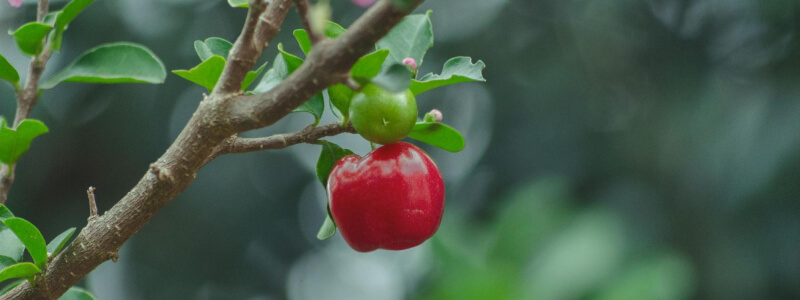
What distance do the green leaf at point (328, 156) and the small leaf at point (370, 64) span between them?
13 centimetres

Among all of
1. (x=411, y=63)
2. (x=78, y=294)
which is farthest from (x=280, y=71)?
(x=78, y=294)

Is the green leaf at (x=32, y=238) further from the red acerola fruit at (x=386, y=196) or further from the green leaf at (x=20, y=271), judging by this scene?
the red acerola fruit at (x=386, y=196)

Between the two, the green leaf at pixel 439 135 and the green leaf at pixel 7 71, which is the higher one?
the green leaf at pixel 7 71

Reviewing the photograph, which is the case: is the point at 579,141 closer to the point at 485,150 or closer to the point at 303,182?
the point at 485,150

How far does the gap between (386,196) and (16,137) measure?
33cm

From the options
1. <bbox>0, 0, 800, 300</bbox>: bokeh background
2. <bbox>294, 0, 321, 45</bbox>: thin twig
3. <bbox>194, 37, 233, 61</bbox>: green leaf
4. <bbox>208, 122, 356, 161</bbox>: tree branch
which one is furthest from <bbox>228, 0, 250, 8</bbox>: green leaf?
<bbox>0, 0, 800, 300</bbox>: bokeh background

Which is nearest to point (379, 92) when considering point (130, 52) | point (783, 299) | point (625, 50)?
point (130, 52)

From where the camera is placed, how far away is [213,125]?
0.49m

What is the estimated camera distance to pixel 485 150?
3.90 m

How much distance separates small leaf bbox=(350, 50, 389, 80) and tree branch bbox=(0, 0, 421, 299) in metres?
0.07

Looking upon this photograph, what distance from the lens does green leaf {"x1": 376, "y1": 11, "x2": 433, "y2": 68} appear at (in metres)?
0.67

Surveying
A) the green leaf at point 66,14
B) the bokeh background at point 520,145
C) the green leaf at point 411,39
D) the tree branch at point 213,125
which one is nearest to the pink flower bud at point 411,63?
the green leaf at point 411,39

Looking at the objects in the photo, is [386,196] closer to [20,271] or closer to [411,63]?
[411,63]

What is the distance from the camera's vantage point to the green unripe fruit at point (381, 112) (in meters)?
0.57
